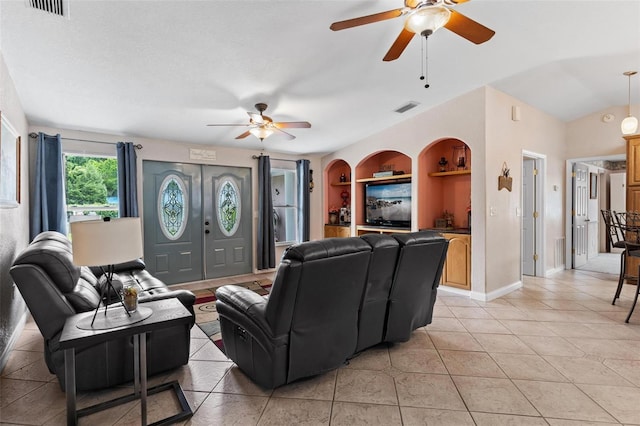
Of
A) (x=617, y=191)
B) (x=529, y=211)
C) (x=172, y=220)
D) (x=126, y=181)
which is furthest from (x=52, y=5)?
(x=617, y=191)

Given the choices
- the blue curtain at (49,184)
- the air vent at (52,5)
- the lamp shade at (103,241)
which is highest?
the air vent at (52,5)

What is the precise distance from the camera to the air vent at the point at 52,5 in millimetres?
2061

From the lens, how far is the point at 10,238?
2.82m

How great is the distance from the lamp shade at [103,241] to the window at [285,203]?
4.52 meters

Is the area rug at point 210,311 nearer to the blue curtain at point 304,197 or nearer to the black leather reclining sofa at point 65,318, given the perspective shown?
the black leather reclining sofa at point 65,318

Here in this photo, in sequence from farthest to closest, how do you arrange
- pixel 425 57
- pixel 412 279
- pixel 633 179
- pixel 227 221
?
pixel 227 221 → pixel 633 179 → pixel 425 57 → pixel 412 279

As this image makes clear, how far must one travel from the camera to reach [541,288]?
15.5 feet

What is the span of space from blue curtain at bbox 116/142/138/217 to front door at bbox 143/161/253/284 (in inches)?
12.9

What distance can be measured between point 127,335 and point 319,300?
110 cm

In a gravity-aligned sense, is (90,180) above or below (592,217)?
above

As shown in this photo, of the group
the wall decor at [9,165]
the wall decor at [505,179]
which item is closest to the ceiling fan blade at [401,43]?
the wall decor at [505,179]

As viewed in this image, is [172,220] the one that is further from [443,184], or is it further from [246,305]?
[443,184]

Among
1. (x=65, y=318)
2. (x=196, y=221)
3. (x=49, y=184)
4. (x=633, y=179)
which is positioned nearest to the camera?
(x=65, y=318)

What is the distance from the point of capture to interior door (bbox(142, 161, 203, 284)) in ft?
15.9
